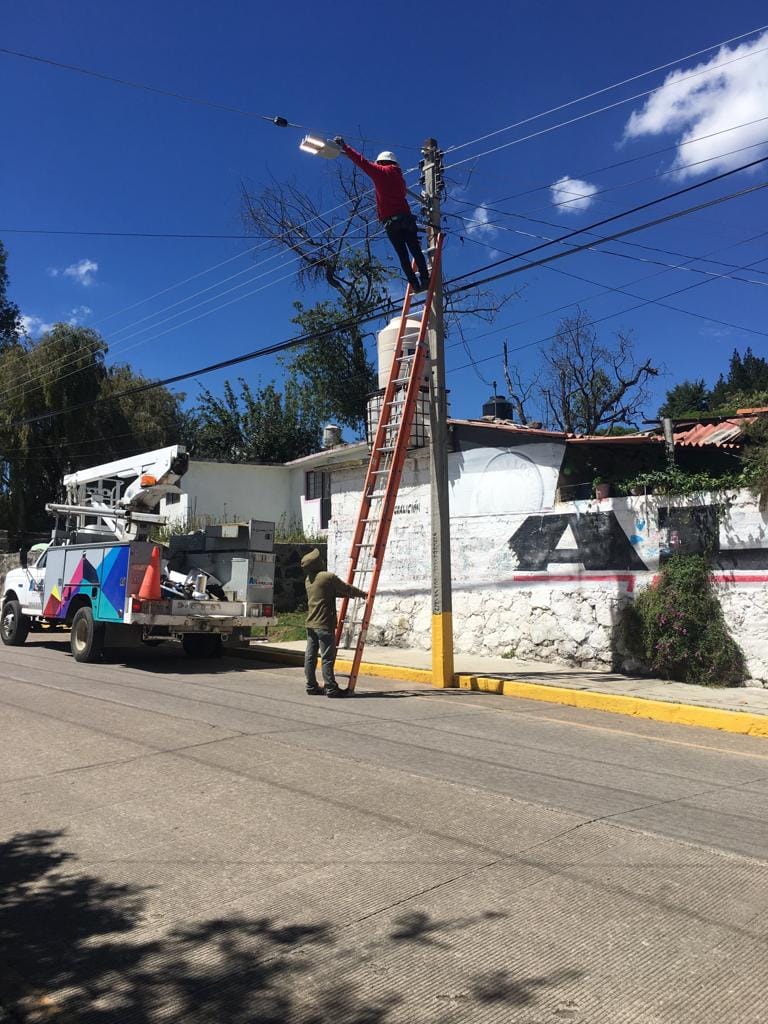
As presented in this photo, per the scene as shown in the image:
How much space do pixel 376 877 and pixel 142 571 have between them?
9.89 meters

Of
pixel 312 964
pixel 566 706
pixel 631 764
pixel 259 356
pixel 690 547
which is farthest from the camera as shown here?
pixel 259 356

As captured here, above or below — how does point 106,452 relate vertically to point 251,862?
above

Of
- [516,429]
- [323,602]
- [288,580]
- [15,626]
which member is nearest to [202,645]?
[15,626]

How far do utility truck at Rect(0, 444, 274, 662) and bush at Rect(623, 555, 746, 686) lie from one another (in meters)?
6.51

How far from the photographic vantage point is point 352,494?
687 inches

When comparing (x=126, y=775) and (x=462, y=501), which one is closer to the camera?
(x=126, y=775)

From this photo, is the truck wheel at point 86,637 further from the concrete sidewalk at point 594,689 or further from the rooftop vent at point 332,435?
the rooftop vent at point 332,435

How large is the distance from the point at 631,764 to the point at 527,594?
6689mm

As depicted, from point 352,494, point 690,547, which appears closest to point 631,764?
point 690,547

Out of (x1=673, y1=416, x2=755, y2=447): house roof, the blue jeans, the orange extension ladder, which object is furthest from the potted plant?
the blue jeans

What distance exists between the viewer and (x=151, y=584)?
43.9 feet

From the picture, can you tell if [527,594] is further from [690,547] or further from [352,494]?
[352,494]

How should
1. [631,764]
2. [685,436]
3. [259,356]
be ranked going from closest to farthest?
1. [631,764]
2. [685,436]
3. [259,356]

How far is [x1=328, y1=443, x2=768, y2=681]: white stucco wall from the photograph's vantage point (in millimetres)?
11383
